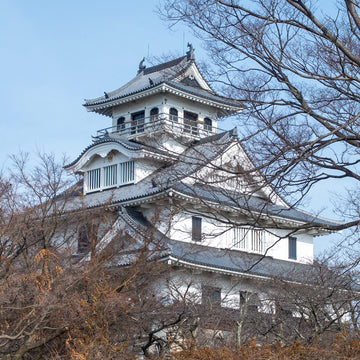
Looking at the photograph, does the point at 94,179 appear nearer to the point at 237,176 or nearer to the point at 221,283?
the point at 221,283

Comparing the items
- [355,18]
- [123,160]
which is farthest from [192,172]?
[123,160]

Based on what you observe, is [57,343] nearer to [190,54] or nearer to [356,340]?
[356,340]

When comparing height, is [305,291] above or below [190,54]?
below

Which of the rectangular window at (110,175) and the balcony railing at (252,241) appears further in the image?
the rectangular window at (110,175)

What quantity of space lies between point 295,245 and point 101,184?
9.97 m

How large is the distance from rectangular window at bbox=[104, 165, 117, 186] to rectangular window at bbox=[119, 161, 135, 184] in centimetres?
51

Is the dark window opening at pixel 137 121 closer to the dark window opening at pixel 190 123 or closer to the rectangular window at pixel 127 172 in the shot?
the dark window opening at pixel 190 123

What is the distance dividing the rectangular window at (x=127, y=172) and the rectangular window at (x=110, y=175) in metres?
0.51

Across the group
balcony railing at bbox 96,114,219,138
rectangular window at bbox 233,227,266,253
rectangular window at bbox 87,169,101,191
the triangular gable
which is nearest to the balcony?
balcony railing at bbox 96,114,219,138

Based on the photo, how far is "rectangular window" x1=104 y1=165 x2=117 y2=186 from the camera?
31.6 m

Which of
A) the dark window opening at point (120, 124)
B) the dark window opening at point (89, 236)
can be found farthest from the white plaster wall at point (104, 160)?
the dark window opening at point (89, 236)

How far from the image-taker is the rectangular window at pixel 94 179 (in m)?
32.3

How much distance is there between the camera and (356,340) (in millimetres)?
9414

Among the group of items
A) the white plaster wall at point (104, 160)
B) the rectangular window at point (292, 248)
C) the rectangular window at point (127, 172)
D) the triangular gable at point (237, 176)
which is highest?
the white plaster wall at point (104, 160)
